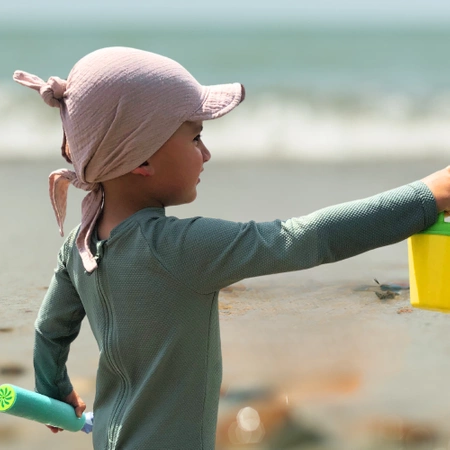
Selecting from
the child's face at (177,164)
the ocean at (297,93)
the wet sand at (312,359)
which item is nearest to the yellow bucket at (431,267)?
the child's face at (177,164)

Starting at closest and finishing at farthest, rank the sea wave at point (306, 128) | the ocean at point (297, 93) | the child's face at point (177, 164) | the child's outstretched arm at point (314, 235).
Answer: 1. the child's outstretched arm at point (314, 235)
2. the child's face at point (177, 164)
3. the sea wave at point (306, 128)
4. the ocean at point (297, 93)

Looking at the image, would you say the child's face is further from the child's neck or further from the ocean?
the ocean

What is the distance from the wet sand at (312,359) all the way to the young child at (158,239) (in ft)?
2.49

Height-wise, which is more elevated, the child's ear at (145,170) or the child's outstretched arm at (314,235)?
the child's ear at (145,170)

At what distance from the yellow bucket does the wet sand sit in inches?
31.8

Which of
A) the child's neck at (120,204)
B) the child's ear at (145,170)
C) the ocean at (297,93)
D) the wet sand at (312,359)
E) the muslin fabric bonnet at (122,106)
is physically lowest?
the wet sand at (312,359)

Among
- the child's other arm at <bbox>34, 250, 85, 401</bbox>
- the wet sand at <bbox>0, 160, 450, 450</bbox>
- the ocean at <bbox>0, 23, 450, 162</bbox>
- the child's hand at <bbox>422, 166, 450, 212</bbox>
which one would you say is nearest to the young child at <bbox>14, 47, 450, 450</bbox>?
the child's hand at <bbox>422, 166, 450, 212</bbox>

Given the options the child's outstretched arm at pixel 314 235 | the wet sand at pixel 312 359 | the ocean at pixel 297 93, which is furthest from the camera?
the ocean at pixel 297 93

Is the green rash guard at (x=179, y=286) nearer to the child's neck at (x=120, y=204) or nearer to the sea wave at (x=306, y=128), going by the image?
the child's neck at (x=120, y=204)

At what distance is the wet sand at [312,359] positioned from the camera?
2.05 metres

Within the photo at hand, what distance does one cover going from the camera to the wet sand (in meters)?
2.05

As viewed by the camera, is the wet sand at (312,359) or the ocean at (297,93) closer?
the wet sand at (312,359)

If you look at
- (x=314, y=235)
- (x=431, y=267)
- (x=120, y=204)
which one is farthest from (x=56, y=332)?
(x=431, y=267)

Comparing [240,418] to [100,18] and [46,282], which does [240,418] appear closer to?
[46,282]
